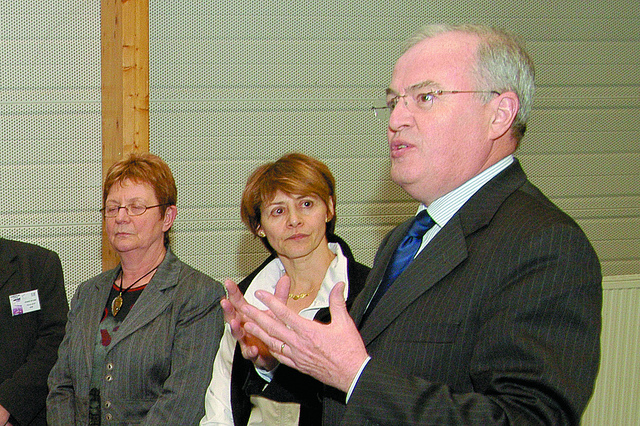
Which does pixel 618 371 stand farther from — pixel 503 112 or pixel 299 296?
pixel 503 112

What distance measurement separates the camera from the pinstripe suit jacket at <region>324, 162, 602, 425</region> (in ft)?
3.89

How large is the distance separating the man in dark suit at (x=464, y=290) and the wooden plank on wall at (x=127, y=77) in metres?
2.33

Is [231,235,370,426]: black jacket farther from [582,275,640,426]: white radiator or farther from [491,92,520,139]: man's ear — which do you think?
[582,275,640,426]: white radiator

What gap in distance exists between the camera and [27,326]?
2957mm

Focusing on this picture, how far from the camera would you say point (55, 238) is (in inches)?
157

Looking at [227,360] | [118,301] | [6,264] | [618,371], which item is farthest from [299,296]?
[618,371]

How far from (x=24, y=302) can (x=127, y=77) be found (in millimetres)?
1359

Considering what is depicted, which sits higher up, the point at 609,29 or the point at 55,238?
the point at 609,29

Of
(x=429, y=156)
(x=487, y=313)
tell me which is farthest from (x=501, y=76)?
(x=487, y=313)

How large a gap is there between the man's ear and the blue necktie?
27 centimetres

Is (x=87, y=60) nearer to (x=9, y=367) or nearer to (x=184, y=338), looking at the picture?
(x=9, y=367)

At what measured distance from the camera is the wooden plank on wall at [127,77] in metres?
3.53

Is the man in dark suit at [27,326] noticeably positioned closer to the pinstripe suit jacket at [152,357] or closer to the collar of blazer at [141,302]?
the pinstripe suit jacket at [152,357]

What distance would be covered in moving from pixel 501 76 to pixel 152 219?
5.79ft
